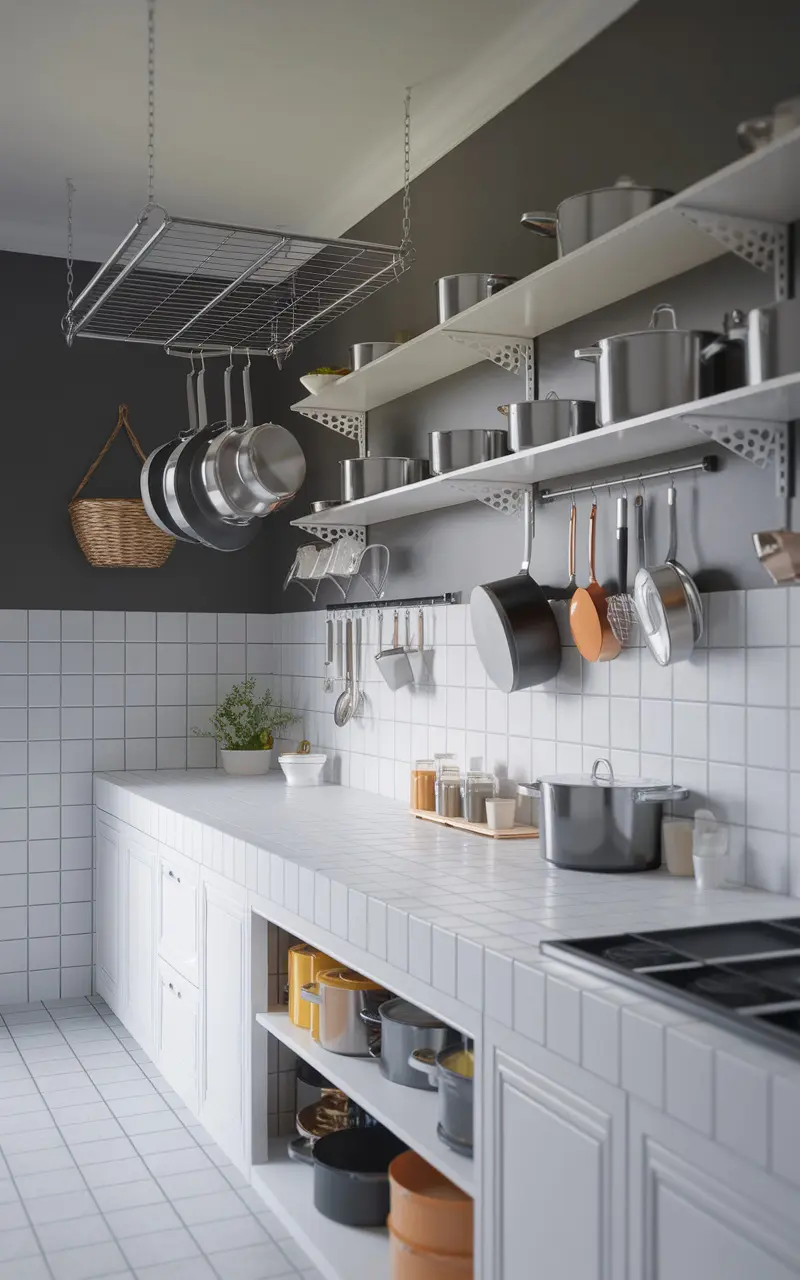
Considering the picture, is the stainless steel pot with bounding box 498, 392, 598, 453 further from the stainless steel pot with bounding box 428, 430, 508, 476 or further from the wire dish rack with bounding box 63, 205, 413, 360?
the wire dish rack with bounding box 63, 205, 413, 360

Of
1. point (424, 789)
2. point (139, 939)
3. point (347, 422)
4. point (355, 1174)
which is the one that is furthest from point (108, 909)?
point (355, 1174)

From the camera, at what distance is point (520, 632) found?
2670mm

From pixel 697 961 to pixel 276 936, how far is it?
1.39 meters

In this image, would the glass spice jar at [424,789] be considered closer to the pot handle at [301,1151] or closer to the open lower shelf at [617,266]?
the pot handle at [301,1151]

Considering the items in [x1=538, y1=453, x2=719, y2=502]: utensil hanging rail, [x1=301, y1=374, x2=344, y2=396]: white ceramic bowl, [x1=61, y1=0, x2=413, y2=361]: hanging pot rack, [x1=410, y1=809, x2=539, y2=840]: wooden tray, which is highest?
[x1=61, y1=0, x2=413, y2=361]: hanging pot rack

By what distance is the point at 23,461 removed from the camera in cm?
416

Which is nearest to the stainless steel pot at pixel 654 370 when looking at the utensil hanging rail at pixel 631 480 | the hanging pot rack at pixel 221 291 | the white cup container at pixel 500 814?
the utensil hanging rail at pixel 631 480

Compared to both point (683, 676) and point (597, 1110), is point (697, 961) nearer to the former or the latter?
point (597, 1110)

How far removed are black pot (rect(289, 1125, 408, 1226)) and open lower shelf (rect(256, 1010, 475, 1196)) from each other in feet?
0.55

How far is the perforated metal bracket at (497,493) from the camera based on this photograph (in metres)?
2.71

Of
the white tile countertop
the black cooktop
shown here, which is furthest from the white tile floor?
the black cooktop

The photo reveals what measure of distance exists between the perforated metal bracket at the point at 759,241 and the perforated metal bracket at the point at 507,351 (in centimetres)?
80

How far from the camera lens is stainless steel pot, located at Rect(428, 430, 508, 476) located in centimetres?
277

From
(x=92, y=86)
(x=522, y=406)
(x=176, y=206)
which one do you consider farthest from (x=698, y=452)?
(x=176, y=206)
